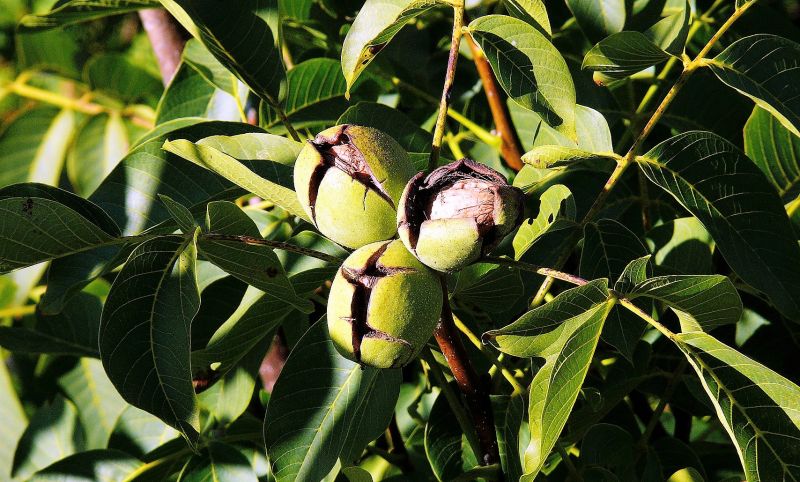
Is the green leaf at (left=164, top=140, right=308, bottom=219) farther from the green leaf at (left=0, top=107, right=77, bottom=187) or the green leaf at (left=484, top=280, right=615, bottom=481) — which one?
the green leaf at (left=0, top=107, right=77, bottom=187)

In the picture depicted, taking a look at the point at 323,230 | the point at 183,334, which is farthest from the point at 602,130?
the point at 183,334

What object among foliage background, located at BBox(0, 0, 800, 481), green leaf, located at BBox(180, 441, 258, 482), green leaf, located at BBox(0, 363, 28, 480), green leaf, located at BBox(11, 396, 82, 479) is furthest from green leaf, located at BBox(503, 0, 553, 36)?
green leaf, located at BBox(0, 363, 28, 480)

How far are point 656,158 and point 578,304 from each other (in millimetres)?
277

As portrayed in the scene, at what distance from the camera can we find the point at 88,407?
1.84m

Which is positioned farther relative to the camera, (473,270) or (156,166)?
(156,166)

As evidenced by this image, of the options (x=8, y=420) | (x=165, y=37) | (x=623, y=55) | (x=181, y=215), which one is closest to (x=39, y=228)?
(x=181, y=215)

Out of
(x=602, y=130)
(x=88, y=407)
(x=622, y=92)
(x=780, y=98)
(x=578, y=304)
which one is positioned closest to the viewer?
(x=578, y=304)

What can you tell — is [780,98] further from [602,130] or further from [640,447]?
[640,447]

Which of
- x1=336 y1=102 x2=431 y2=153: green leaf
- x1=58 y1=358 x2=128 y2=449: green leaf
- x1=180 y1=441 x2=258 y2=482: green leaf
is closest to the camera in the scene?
x1=336 y1=102 x2=431 y2=153: green leaf

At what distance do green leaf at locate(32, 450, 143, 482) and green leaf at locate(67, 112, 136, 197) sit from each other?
1.88ft

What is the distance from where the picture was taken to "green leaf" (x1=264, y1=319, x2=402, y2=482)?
3.47ft

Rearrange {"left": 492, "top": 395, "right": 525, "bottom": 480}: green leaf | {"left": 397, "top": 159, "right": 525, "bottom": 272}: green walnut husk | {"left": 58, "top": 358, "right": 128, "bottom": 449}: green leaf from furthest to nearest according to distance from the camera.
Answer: {"left": 58, "top": 358, "right": 128, "bottom": 449}: green leaf → {"left": 492, "top": 395, "right": 525, "bottom": 480}: green leaf → {"left": 397, "top": 159, "right": 525, "bottom": 272}: green walnut husk

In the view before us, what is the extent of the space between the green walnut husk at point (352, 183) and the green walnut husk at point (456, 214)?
1.8 inches

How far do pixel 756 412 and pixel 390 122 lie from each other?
2.16 feet
